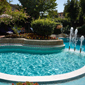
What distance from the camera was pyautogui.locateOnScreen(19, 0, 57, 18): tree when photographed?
895 inches

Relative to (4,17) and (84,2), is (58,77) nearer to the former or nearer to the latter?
(4,17)

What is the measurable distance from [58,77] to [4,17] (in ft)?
47.5

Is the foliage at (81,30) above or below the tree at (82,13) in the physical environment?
below

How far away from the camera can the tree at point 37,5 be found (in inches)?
895

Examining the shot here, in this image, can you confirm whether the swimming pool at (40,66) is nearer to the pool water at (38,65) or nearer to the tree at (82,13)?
the pool water at (38,65)

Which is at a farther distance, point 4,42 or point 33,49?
point 4,42

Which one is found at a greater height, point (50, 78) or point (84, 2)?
point (84, 2)

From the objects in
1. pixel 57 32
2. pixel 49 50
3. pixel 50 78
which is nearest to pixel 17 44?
pixel 49 50

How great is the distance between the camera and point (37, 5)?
2264 cm

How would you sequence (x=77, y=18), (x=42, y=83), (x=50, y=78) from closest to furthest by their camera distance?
(x=42, y=83)
(x=50, y=78)
(x=77, y=18)

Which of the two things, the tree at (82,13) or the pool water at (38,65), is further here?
the tree at (82,13)

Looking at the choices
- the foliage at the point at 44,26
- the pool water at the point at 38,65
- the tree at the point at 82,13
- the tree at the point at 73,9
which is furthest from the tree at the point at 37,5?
the pool water at the point at 38,65

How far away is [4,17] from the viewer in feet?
53.2

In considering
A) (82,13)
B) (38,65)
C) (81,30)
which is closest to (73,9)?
(82,13)
